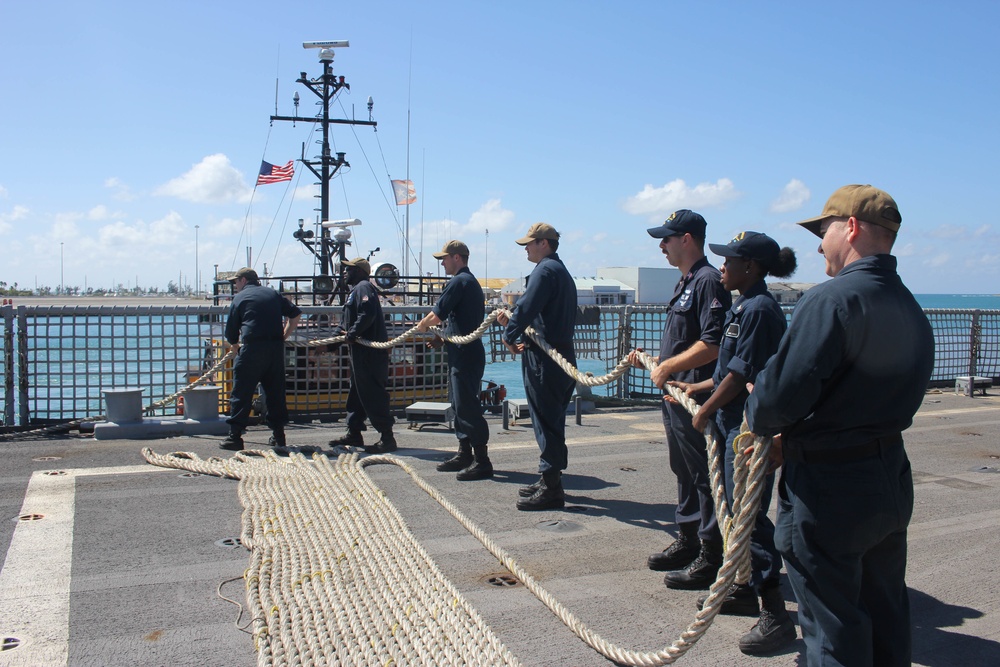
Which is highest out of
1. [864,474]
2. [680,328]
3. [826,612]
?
[680,328]

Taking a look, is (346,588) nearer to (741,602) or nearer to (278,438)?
(741,602)

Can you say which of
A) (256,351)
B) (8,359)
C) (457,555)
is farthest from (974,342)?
(8,359)

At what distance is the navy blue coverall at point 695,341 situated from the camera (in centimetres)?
382

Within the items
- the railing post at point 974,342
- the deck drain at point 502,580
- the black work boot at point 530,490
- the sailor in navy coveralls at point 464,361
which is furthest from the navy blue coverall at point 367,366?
the railing post at point 974,342

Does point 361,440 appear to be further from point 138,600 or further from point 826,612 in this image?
point 826,612

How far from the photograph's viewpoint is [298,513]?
5051 mm

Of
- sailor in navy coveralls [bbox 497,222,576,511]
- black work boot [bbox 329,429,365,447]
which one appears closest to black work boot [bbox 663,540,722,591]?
sailor in navy coveralls [bbox 497,222,576,511]

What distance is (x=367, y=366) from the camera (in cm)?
738

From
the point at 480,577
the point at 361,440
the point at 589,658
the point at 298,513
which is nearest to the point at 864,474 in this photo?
the point at 589,658

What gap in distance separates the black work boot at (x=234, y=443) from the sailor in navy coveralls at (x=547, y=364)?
322 centimetres

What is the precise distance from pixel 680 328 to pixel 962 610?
1.91m

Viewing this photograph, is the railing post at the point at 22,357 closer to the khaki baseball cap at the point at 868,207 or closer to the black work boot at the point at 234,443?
the black work boot at the point at 234,443

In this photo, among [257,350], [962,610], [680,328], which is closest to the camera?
[962,610]

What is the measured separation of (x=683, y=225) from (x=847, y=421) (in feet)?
6.30
